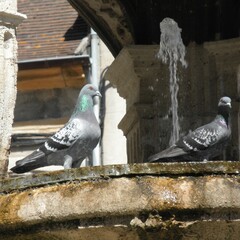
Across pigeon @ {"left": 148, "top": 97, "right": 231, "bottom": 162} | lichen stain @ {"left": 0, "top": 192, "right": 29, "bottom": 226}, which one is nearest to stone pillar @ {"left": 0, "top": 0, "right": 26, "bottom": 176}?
pigeon @ {"left": 148, "top": 97, "right": 231, "bottom": 162}

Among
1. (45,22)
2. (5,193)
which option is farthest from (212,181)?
(45,22)

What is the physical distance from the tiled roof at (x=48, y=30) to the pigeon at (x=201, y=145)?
16024mm

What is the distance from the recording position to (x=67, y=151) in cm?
958

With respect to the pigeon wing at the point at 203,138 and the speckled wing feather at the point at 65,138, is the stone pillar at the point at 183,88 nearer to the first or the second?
the pigeon wing at the point at 203,138

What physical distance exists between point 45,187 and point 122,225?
478 mm

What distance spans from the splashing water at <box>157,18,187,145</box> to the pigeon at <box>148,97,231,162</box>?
1014 mm

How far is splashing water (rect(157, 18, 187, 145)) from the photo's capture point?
10710mm

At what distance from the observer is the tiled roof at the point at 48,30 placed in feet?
84.6

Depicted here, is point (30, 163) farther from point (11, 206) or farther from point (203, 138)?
point (11, 206)

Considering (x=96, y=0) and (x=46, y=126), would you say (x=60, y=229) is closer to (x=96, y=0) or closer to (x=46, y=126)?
(x=96, y=0)

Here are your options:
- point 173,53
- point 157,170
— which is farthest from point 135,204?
point 173,53

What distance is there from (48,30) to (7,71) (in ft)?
54.0

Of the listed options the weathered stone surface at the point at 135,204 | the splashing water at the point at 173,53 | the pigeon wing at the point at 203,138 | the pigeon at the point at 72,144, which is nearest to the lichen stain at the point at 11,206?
the weathered stone surface at the point at 135,204

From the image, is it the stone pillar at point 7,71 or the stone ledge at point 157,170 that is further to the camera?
the stone pillar at point 7,71
